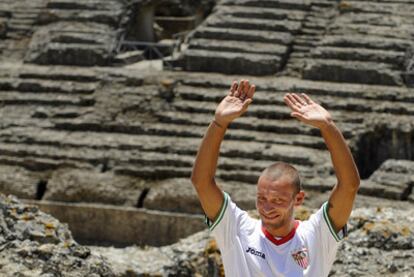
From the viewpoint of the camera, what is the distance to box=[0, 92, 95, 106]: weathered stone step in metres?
18.5

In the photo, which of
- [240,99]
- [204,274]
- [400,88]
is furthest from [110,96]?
[240,99]

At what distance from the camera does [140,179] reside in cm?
1642

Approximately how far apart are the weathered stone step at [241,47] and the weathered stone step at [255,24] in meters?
0.45

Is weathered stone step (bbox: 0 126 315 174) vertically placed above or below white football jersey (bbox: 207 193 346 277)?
below

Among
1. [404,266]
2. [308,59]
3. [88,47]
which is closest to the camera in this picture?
[404,266]

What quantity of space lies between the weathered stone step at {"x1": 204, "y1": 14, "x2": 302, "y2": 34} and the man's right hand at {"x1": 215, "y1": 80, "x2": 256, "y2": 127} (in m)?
14.2

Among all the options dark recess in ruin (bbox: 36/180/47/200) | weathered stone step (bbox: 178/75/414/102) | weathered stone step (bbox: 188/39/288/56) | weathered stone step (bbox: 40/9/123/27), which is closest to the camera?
dark recess in ruin (bbox: 36/180/47/200)

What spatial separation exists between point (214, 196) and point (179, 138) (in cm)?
1155

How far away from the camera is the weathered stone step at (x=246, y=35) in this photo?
1942 cm

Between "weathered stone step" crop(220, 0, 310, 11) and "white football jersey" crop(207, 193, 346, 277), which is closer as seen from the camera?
"white football jersey" crop(207, 193, 346, 277)

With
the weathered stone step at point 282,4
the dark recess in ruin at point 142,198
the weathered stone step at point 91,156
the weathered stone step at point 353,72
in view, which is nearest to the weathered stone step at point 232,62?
the weathered stone step at point 353,72

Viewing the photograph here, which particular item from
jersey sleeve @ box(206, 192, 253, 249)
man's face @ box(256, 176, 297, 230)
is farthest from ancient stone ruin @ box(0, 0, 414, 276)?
man's face @ box(256, 176, 297, 230)

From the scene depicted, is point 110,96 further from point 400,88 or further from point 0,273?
point 0,273

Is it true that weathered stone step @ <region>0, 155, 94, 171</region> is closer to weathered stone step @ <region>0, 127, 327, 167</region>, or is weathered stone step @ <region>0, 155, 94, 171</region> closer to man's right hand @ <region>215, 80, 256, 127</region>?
weathered stone step @ <region>0, 127, 327, 167</region>
